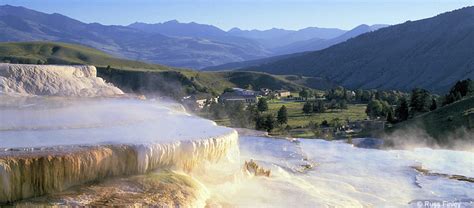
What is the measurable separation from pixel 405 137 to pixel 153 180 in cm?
3400

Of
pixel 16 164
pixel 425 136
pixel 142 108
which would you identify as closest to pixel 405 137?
pixel 425 136

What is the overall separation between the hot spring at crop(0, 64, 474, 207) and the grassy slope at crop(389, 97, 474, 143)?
13672 millimetres

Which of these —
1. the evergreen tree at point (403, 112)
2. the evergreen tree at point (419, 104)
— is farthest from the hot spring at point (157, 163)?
the evergreen tree at point (419, 104)

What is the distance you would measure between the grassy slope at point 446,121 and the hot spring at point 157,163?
13672 millimetres

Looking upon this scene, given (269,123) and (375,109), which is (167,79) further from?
(269,123)

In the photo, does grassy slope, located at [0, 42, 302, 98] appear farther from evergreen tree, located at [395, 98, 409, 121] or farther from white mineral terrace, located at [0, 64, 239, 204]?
white mineral terrace, located at [0, 64, 239, 204]

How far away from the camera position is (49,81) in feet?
86.4

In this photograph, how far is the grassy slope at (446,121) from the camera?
4566 cm

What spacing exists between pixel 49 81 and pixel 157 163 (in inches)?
424

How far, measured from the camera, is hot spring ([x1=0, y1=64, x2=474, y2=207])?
1544 cm

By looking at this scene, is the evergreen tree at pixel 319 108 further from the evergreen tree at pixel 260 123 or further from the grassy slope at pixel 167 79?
the evergreen tree at pixel 260 123

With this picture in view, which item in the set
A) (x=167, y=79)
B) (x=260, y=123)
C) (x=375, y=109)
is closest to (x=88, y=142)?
(x=260, y=123)

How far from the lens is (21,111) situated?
22.7 meters

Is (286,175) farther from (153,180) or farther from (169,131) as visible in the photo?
(153,180)
